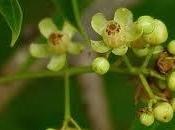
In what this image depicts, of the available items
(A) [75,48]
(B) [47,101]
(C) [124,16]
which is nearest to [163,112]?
(C) [124,16]

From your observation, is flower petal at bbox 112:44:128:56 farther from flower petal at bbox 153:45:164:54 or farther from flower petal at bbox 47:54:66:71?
flower petal at bbox 47:54:66:71

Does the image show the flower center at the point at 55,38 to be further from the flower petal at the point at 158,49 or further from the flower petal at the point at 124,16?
the flower petal at the point at 158,49

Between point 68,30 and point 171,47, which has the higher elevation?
point 171,47

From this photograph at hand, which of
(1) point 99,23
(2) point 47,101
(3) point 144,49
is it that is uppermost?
(1) point 99,23

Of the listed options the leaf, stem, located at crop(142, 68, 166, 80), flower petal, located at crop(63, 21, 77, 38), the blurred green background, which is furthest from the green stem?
the blurred green background

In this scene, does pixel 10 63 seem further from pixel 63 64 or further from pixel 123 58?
pixel 123 58

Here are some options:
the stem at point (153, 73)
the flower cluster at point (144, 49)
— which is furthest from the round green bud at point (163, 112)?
the stem at point (153, 73)

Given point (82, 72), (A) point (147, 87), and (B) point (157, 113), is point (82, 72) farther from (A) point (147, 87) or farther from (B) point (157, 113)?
(B) point (157, 113)
